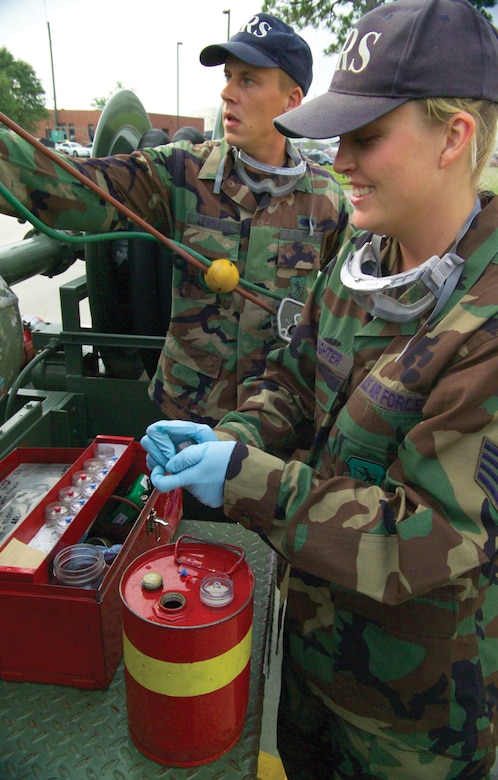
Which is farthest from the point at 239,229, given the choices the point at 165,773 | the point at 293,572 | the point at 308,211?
the point at 165,773

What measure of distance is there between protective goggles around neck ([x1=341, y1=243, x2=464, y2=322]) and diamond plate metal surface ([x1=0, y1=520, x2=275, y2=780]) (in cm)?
89

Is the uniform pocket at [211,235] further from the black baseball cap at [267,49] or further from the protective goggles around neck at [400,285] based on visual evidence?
the protective goggles around neck at [400,285]

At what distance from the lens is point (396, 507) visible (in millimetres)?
972

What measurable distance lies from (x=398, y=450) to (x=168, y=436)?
1.63 ft

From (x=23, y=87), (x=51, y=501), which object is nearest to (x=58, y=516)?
(x=51, y=501)

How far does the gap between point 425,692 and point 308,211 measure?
1744 millimetres

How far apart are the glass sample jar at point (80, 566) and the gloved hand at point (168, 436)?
0.26 metres

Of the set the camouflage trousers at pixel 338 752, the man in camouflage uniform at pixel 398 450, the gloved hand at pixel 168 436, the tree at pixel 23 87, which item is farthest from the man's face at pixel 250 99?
the tree at pixel 23 87

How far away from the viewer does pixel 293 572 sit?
129cm

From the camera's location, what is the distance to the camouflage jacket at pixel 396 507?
0.91 metres

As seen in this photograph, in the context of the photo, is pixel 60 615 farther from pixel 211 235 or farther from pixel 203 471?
pixel 211 235

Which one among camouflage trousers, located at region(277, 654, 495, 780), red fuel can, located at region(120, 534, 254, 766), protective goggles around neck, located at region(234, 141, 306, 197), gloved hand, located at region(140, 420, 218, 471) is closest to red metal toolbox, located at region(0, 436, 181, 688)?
red fuel can, located at region(120, 534, 254, 766)

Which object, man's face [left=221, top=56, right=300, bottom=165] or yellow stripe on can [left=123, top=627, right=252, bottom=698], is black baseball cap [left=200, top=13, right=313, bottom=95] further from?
yellow stripe on can [left=123, top=627, right=252, bottom=698]

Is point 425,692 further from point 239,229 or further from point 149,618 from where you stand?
point 239,229
